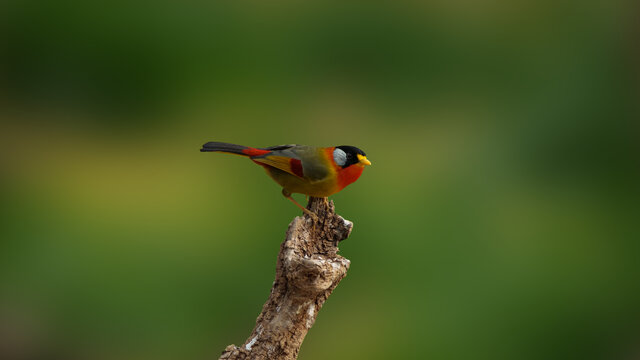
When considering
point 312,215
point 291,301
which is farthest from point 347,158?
point 291,301

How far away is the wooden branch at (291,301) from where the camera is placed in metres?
2.06

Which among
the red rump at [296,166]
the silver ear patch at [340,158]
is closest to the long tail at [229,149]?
the red rump at [296,166]

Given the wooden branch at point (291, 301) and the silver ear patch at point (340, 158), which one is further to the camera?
the silver ear patch at point (340, 158)

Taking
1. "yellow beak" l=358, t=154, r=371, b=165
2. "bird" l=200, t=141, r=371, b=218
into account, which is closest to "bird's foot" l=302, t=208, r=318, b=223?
"bird" l=200, t=141, r=371, b=218

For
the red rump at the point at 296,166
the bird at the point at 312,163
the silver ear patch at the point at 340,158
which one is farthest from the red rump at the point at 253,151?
the silver ear patch at the point at 340,158

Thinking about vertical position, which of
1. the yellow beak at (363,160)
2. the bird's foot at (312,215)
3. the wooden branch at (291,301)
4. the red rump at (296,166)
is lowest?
the wooden branch at (291,301)

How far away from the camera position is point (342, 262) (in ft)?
7.02

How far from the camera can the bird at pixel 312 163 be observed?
2.38 metres

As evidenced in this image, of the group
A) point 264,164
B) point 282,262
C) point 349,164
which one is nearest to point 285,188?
point 264,164

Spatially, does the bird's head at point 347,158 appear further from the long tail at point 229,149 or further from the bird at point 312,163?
the long tail at point 229,149

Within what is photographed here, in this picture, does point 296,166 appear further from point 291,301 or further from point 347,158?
point 291,301

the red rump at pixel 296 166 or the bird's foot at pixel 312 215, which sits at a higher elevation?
the red rump at pixel 296 166

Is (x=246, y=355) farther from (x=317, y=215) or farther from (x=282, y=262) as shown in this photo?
(x=317, y=215)

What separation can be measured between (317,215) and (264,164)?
1.05 feet
